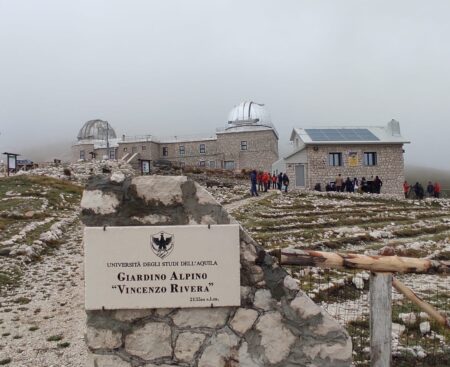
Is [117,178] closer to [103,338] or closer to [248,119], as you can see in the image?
[103,338]

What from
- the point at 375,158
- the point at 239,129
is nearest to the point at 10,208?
the point at 375,158

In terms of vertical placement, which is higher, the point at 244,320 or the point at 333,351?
the point at 244,320

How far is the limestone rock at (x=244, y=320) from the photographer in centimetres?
461

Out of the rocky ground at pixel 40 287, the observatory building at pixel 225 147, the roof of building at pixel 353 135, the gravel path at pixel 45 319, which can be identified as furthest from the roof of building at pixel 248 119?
the gravel path at pixel 45 319

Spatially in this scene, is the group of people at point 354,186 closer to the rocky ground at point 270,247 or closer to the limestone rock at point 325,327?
the rocky ground at point 270,247

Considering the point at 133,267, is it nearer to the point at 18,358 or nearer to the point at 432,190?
the point at 18,358

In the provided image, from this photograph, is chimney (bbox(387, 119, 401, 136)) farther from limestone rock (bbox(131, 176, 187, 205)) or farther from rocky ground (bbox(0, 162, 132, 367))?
limestone rock (bbox(131, 176, 187, 205))

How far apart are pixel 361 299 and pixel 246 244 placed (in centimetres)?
547

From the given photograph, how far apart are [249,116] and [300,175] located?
32.9 m

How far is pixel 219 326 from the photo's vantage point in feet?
15.2

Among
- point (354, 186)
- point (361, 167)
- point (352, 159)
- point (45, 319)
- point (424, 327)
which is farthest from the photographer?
point (361, 167)

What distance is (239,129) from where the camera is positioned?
76.2 m

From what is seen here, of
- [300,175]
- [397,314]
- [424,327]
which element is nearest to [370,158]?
[300,175]

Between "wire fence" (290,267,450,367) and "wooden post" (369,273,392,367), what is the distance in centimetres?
97
